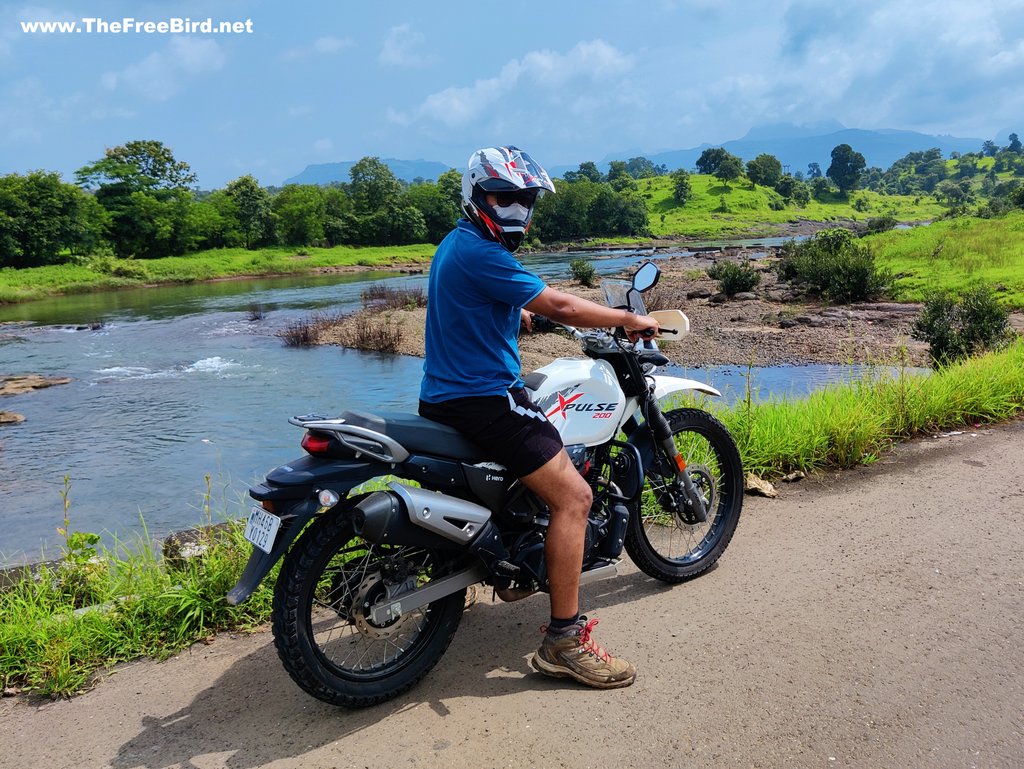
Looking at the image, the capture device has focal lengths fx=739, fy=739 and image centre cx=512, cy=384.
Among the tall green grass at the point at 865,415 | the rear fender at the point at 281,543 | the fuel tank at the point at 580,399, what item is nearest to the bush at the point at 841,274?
the tall green grass at the point at 865,415

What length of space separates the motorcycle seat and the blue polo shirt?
151 mm

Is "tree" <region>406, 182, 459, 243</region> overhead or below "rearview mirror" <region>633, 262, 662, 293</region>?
overhead

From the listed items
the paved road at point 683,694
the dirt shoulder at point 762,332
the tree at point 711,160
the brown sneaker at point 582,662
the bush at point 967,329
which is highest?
the tree at point 711,160

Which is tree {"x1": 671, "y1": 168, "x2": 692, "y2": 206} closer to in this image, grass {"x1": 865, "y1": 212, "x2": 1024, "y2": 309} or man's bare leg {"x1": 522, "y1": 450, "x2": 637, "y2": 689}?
grass {"x1": 865, "y1": 212, "x2": 1024, "y2": 309}

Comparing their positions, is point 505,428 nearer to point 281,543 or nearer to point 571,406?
point 571,406

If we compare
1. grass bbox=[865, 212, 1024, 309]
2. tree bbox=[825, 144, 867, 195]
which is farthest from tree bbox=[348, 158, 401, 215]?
tree bbox=[825, 144, 867, 195]

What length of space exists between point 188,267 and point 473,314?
217ft

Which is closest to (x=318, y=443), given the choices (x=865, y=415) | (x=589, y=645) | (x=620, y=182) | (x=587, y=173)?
(x=589, y=645)

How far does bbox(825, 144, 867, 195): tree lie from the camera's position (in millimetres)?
160375

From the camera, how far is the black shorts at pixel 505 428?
3318 millimetres

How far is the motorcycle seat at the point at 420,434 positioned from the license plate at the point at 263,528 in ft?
1.69

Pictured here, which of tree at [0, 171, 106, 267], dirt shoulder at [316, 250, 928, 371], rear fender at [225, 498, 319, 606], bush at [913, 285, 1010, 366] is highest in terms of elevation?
tree at [0, 171, 106, 267]

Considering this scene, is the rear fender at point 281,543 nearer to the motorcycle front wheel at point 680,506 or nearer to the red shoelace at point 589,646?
the red shoelace at point 589,646

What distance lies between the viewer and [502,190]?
3.31 meters
